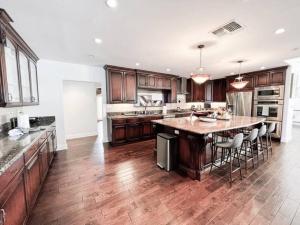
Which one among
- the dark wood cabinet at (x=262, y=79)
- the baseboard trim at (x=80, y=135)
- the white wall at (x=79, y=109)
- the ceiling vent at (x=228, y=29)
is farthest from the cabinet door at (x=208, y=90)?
the baseboard trim at (x=80, y=135)

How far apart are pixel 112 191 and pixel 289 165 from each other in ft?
12.3

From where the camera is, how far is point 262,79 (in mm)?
5215

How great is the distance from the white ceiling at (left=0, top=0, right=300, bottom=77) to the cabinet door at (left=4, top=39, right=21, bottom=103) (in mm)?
372

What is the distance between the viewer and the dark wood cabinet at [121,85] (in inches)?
176

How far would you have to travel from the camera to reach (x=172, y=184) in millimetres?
2412

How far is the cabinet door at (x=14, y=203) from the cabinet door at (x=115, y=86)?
10.9 feet

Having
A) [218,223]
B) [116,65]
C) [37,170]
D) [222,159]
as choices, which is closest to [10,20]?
[37,170]

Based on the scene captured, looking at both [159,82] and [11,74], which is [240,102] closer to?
[159,82]

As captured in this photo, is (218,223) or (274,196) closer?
(218,223)

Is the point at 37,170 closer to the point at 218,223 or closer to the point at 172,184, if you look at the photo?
the point at 172,184

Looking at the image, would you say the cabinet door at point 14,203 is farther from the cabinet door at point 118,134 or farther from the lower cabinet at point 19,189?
the cabinet door at point 118,134

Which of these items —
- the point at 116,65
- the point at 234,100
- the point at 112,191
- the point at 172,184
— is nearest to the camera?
the point at 112,191

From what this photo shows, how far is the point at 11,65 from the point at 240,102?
6952mm

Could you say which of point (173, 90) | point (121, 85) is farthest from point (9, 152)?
point (173, 90)
